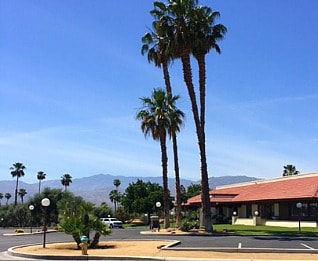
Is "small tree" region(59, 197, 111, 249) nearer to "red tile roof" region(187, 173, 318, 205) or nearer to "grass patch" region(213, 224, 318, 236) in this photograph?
"grass patch" region(213, 224, 318, 236)

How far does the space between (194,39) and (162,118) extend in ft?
28.5

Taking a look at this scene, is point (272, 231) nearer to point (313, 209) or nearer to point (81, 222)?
point (313, 209)

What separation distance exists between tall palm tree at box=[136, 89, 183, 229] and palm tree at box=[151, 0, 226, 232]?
5502mm

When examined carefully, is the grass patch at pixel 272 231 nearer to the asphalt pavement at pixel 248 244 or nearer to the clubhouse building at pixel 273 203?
the clubhouse building at pixel 273 203

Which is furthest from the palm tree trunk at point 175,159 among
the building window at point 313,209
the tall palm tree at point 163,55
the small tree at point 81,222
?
the small tree at point 81,222

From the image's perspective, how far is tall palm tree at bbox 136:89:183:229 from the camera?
45.3m

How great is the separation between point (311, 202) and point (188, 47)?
18435 mm

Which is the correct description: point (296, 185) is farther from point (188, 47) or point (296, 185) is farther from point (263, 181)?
point (188, 47)

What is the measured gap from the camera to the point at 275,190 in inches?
2093

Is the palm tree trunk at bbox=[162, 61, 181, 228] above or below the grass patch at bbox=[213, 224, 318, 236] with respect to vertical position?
above

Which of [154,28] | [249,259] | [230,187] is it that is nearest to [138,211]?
[230,187]

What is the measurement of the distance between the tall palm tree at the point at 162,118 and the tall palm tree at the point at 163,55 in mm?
843

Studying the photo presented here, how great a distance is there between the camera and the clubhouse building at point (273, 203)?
154 ft

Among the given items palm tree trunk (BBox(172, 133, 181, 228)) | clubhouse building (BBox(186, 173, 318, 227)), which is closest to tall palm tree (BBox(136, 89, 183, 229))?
palm tree trunk (BBox(172, 133, 181, 228))
